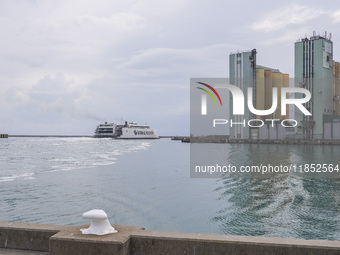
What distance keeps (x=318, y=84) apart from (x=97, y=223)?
123m

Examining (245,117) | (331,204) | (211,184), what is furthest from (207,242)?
(245,117)

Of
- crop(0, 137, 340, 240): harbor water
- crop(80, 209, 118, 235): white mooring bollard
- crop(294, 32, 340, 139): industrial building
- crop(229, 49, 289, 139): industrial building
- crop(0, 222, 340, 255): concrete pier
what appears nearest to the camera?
crop(0, 222, 340, 255): concrete pier

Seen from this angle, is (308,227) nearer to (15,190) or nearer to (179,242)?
(179,242)

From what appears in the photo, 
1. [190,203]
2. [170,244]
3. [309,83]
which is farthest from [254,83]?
[170,244]

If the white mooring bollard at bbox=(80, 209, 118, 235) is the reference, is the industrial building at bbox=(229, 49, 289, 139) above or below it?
above

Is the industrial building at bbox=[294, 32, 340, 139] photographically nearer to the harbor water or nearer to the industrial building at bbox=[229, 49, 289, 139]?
the industrial building at bbox=[229, 49, 289, 139]

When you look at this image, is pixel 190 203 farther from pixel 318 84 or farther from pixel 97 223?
pixel 318 84

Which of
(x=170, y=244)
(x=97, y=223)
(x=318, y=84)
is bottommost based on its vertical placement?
(x=170, y=244)

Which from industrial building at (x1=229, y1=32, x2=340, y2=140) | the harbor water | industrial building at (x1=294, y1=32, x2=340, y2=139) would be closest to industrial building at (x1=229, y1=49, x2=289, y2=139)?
industrial building at (x1=229, y1=32, x2=340, y2=140)

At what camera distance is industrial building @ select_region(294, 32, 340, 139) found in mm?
116125

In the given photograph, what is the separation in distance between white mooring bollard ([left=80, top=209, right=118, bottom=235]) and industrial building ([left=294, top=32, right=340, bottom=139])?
120824 mm

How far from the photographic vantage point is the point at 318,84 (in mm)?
116562

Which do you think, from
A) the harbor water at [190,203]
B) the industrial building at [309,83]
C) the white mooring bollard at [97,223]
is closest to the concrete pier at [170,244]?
the white mooring bollard at [97,223]

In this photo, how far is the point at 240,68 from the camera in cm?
13938
